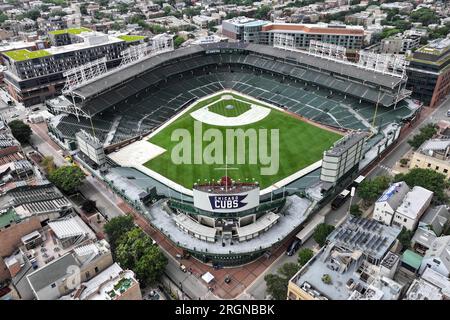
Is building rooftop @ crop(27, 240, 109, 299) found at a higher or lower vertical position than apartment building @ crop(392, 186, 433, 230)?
higher

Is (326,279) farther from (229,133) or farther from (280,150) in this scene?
(229,133)

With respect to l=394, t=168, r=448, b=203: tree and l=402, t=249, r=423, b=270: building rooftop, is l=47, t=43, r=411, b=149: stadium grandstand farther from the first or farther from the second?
l=402, t=249, r=423, b=270: building rooftop

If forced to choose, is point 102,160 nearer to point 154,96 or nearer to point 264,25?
point 154,96

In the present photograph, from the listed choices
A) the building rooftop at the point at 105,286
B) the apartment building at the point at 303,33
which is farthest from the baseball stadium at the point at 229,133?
the apartment building at the point at 303,33

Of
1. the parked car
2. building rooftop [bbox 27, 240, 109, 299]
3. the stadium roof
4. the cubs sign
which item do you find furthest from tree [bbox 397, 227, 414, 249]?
the stadium roof

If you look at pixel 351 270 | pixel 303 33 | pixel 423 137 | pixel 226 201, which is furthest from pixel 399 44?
pixel 351 270

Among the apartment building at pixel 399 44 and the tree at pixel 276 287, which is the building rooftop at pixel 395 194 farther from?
the apartment building at pixel 399 44
